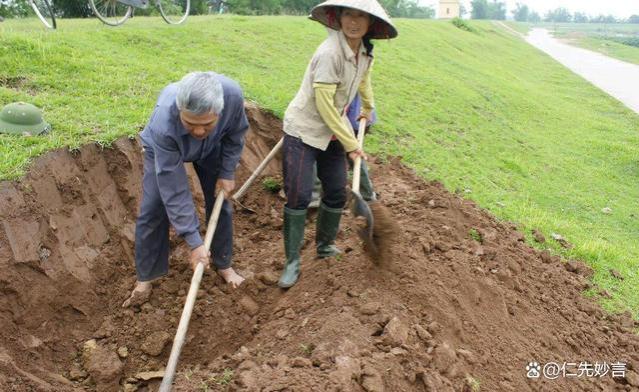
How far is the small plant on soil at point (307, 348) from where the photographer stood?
3127 mm

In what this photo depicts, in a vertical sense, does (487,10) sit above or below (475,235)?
above

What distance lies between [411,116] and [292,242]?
4.84 meters

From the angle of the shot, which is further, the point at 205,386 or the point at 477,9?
the point at 477,9

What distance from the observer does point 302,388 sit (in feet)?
8.87

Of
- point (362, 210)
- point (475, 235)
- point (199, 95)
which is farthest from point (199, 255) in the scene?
point (475, 235)

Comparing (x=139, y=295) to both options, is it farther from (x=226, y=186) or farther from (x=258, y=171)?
(x=258, y=171)

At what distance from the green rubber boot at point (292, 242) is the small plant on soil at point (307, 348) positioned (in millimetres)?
866

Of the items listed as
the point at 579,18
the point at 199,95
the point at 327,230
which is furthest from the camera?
the point at 579,18

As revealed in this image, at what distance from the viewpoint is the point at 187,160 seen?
11.5 feet

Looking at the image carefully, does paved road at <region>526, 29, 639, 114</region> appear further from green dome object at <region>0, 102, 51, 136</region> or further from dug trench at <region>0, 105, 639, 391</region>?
green dome object at <region>0, 102, 51, 136</region>

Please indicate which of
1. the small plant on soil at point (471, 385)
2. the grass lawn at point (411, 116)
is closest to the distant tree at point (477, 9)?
the grass lawn at point (411, 116)

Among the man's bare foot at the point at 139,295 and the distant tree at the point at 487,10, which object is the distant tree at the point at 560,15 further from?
the man's bare foot at the point at 139,295

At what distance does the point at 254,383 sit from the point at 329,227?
5.05 feet

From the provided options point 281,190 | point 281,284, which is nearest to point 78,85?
point 281,190
